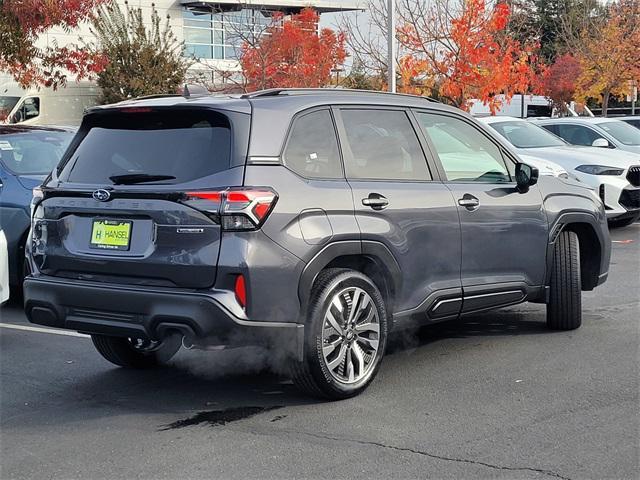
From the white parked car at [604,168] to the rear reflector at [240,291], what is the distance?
8245 mm

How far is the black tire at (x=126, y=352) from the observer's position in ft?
21.5

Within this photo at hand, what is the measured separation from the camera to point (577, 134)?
1648 cm

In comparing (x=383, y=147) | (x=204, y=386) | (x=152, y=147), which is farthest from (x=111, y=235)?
(x=383, y=147)

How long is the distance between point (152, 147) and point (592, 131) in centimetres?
1206

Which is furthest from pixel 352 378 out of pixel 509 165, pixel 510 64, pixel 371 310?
pixel 510 64

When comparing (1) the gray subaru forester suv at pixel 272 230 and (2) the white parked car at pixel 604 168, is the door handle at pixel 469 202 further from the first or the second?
(2) the white parked car at pixel 604 168

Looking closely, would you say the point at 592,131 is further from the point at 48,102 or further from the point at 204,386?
the point at 48,102

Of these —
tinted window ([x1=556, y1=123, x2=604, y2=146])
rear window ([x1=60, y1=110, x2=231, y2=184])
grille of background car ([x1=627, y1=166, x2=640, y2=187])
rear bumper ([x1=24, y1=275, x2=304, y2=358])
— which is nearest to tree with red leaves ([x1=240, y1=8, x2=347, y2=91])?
tinted window ([x1=556, y1=123, x2=604, y2=146])

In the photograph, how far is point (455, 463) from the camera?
4.62m

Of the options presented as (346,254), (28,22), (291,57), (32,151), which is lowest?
(346,254)

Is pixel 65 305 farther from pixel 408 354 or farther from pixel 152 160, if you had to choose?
pixel 408 354

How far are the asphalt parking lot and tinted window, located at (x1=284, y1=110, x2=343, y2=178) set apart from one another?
1.36 metres

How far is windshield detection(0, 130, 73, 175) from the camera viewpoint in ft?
30.8

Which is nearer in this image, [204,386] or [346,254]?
[346,254]
